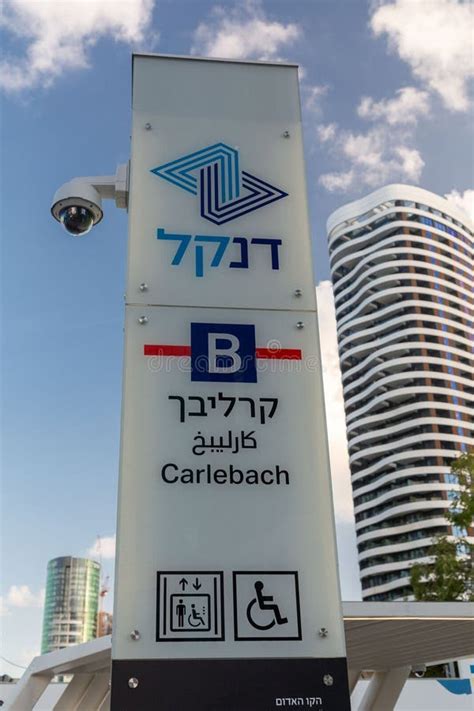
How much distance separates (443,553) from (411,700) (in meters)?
14.5

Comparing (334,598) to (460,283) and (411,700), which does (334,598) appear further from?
Result: (460,283)

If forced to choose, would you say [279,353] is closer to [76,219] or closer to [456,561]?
[76,219]

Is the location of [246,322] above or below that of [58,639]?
below

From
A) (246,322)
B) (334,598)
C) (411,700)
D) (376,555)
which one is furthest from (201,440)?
(376,555)

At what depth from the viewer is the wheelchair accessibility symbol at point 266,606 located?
209 cm

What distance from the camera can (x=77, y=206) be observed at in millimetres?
2908

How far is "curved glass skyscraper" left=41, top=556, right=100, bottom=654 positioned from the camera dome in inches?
7878

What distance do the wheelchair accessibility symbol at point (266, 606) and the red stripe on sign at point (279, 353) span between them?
69 cm

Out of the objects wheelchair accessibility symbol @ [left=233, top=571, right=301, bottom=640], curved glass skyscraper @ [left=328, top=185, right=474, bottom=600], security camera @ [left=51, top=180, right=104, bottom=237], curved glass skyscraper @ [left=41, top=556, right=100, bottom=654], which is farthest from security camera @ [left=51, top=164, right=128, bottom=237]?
curved glass skyscraper @ [left=41, top=556, right=100, bottom=654]

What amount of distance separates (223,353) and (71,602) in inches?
8077

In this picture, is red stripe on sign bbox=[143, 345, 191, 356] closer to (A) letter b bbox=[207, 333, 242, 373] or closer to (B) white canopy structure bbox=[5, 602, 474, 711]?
(A) letter b bbox=[207, 333, 242, 373]

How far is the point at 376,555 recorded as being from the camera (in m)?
78.8

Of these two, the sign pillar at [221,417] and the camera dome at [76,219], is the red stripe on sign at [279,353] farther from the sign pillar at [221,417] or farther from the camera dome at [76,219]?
the camera dome at [76,219]

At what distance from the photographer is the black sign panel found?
1.99 meters
